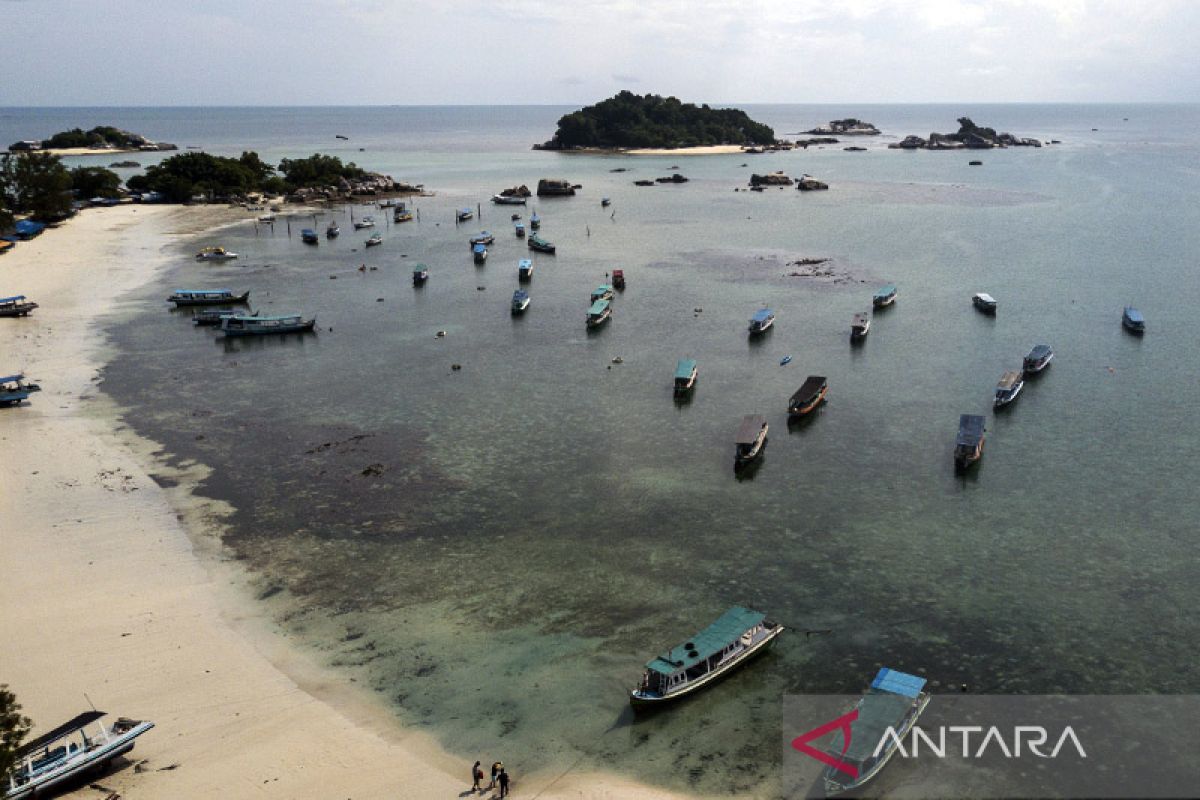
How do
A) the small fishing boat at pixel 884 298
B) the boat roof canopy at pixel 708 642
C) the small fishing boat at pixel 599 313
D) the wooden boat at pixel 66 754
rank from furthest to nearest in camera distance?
the small fishing boat at pixel 884 298 → the small fishing boat at pixel 599 313 → the boat roof canopy at pixel 708 642 → the wooden boat at pixel 66 754

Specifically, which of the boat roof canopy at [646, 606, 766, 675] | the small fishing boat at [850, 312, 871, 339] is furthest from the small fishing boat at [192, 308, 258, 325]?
the boat roof canopy at [646, 606, 766, 675]

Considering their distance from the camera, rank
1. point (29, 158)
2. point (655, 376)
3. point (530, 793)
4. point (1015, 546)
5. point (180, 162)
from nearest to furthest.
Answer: point (530, 793) → point (1015, 546) → point (655, 376) → point (29, 158) → point (180, 162)

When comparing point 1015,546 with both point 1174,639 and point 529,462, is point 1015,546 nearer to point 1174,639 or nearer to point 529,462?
point 1174,639

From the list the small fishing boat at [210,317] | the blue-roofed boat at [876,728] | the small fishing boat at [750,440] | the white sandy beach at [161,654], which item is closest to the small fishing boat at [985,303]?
the small fishing boat at [750,440]

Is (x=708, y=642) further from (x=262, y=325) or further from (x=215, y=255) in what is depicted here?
(x=215, y=255)

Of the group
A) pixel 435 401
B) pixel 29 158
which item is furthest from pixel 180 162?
pixel 435 401

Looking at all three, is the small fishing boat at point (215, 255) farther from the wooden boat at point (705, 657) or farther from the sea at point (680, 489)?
the wooden boat at point (705, 657)
